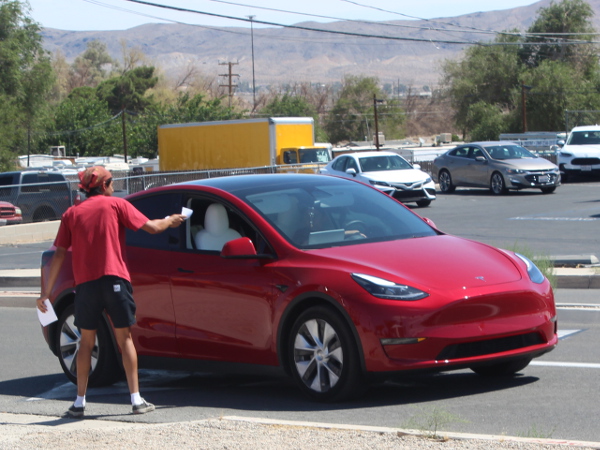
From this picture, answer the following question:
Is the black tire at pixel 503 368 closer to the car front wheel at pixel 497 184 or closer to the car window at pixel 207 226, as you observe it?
the car window at pixel 207 226

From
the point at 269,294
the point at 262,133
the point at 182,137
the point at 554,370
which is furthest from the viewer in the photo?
the point at 182,137

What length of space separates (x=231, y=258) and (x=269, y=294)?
1.41 ft

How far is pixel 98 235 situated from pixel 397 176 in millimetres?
21178

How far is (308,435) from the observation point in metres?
4.96

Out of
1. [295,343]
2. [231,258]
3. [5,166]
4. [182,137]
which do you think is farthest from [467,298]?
[5,166]

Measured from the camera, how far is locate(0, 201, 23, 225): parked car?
25047mm

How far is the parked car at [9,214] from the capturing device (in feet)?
82.2

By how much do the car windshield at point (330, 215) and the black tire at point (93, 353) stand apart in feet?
5.22

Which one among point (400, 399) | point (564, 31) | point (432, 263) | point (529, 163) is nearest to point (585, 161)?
point (529, 163)

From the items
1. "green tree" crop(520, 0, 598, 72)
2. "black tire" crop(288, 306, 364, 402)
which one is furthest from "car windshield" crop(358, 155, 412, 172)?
"green tree" crop(520, 0, 598, 72)

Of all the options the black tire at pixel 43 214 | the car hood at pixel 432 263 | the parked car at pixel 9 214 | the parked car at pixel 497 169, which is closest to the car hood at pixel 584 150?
the parked car at pixel 497 169

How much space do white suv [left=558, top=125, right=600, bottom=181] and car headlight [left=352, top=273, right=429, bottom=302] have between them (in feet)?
94.7

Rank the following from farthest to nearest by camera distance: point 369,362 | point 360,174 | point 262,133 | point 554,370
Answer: point 262,133
point 360,174
point 554,370
point 369,362

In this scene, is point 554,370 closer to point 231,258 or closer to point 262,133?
point 231,258
